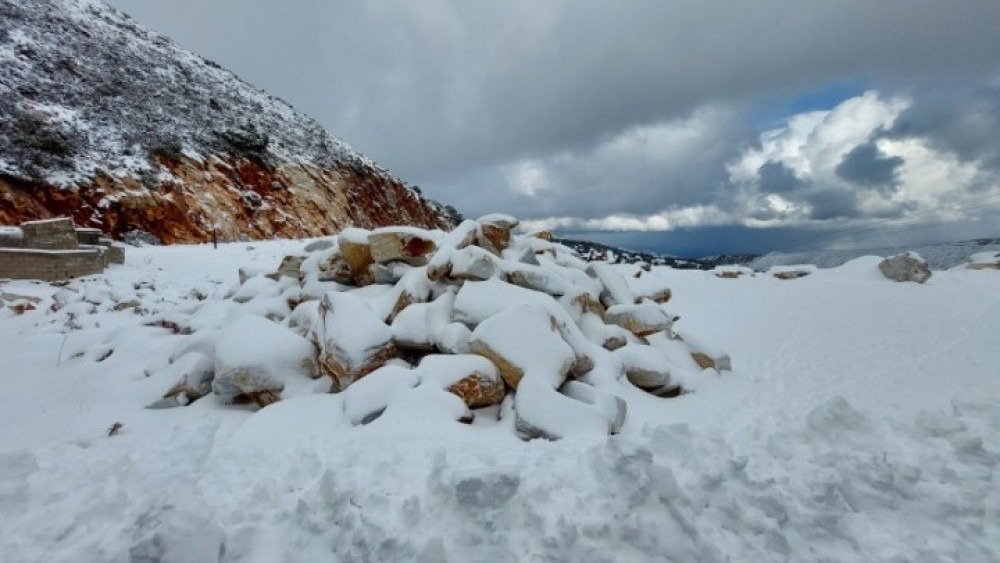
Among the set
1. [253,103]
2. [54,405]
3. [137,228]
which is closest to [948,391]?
[54,405]

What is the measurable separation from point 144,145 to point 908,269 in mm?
38106

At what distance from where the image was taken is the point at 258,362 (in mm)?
5535

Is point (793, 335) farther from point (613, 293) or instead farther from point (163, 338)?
point (163, 338)

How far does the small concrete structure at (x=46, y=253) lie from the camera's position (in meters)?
11.4

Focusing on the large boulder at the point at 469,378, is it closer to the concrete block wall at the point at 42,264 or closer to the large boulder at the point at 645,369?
the large boulder at the point at 645,369

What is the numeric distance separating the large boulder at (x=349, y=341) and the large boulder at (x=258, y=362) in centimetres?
27

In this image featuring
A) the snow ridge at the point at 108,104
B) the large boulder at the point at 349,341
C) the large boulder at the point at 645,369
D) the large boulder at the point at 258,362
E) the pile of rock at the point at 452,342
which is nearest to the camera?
the pile of rock at the point at 452,342

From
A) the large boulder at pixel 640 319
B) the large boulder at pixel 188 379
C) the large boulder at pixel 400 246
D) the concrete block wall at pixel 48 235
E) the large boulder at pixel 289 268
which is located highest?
the concrete block wall at pixel 48 235

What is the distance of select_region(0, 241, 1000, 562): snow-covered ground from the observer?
3180mm

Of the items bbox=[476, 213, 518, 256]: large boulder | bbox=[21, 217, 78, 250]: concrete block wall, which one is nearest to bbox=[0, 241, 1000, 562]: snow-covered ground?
bbox=[476, 213, 518, 256]: large boulder

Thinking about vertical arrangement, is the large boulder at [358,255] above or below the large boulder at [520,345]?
above

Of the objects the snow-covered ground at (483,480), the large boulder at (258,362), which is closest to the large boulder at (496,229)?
the large boulder at (258,362)

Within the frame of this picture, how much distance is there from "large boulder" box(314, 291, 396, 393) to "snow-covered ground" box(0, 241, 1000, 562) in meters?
0.44

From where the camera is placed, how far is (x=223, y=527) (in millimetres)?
3303
